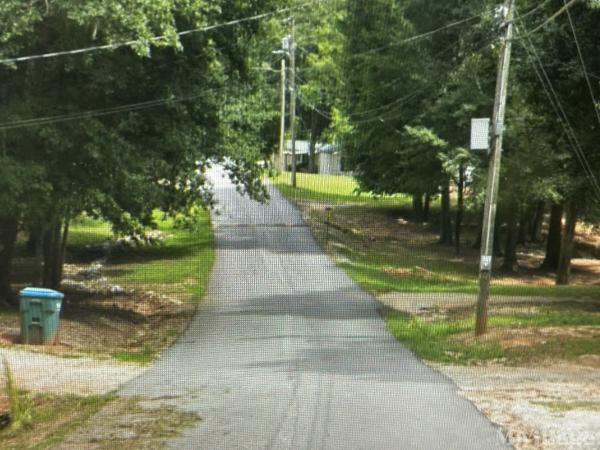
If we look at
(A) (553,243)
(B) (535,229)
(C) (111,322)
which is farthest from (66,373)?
(B) (535,229)

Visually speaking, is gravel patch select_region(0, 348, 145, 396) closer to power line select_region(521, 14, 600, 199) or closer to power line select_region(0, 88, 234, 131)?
power line select_region(0, 88, 234, 131)

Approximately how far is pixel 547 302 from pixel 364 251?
16.4ft

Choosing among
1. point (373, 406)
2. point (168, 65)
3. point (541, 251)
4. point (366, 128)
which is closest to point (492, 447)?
point (373, 406)

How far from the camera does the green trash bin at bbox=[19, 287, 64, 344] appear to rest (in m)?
11.2

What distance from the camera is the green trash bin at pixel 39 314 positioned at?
11211 mm

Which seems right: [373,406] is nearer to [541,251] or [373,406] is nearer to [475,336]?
[475,336]

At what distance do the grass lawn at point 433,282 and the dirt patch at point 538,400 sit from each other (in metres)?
0.93

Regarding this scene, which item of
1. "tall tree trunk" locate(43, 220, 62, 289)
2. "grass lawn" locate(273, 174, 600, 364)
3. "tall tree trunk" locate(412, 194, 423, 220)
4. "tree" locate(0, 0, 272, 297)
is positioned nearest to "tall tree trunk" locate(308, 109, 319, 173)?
"grass lawn" locate(273, 174, 600, 364)

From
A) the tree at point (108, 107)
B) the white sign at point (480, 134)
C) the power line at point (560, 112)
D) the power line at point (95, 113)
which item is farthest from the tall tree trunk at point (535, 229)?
the white sign at point (480, 134)

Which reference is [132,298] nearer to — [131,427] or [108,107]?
[108,107]

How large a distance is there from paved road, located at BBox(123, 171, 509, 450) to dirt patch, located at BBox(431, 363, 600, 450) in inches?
8.7

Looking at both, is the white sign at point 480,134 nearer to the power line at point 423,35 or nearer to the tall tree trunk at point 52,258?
the power line at point 423,35

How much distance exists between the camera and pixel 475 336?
12109 mm

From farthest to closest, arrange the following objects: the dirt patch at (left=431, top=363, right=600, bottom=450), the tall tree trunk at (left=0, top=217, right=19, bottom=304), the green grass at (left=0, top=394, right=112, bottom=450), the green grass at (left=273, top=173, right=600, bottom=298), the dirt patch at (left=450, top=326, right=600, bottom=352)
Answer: the green grass at (left=273, top=173, right=600, bottom=298)
the tall tree trunk at (left=0, top=217, right=19, bottom=304)
the dirt patch at (left=450, top=326, right=600, bottom=352)
the green grass at (left=0, top=394, right=112, bottom=450)
the dirt patch at (left=431, top=363, right=600, bottom=450)
